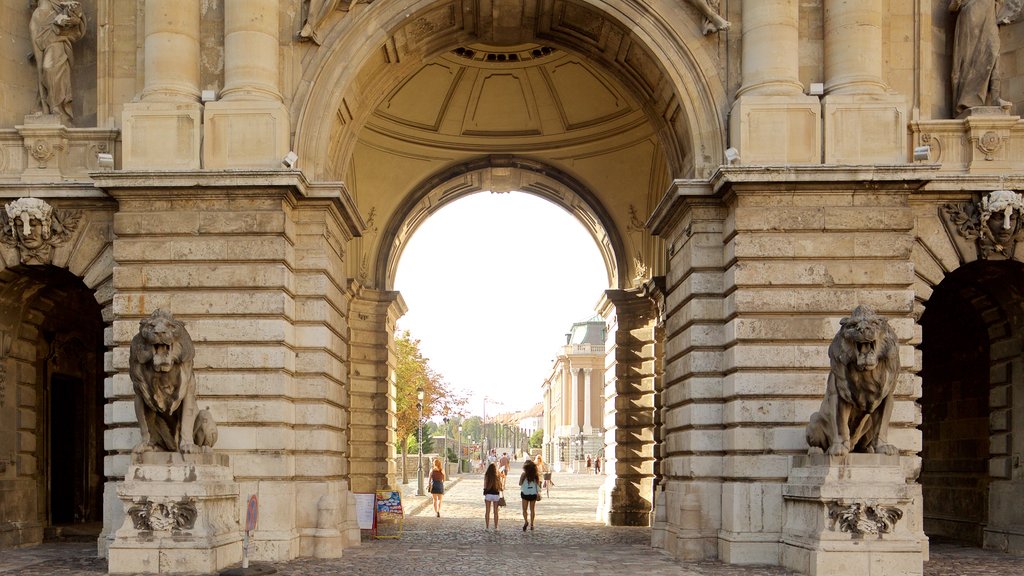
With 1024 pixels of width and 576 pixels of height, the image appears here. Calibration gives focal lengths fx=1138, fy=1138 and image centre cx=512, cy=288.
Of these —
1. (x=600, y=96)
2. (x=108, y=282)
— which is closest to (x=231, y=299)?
(x=108, y=282)

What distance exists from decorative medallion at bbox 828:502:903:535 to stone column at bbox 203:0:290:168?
1038 centimetres

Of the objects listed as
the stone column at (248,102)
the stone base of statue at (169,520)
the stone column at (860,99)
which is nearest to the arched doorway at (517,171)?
the stone column at (248,102)

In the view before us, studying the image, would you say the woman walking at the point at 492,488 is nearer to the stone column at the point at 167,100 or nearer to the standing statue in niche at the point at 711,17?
the stone column at the point at 167,100

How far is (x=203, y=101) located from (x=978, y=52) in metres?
13.3

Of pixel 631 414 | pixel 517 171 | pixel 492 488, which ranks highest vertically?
pixel 517 171

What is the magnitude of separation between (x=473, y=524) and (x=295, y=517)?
1025 centimetres

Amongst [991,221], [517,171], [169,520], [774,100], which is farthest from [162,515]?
[517,171]

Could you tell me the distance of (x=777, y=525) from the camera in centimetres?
1762

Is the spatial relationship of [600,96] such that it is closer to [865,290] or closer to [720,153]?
[720,153]

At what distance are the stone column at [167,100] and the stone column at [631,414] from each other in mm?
14446

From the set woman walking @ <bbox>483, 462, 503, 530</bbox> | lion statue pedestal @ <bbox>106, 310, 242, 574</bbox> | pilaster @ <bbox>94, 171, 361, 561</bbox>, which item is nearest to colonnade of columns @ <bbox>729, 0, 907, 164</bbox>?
→ pilaster @ <bbox>94, 171, 361, 561</bbox>

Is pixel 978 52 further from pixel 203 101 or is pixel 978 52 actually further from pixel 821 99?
pixel 203 101

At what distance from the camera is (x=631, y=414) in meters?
30.0

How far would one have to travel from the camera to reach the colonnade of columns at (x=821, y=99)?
1848 cm
